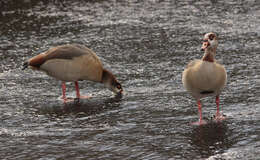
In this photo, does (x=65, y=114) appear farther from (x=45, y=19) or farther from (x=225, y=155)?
(x=45, y=19)

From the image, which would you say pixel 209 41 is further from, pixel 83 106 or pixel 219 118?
pixel 83 106

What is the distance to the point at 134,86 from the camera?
9414 millimetres

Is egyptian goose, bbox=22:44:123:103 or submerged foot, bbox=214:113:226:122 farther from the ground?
egyptian goose, bbox=22:44:123:103

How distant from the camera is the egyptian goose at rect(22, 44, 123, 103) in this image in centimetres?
888

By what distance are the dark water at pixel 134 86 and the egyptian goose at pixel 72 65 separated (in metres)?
0.32

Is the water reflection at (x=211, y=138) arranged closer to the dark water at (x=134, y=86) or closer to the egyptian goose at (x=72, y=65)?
the dark water at (x=134, y=86)

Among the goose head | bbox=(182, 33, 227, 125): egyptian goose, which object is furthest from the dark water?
the goose head

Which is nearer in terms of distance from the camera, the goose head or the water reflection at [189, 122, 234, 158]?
the water reflection at [189, 122, 234, 158]

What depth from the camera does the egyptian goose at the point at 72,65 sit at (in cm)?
888

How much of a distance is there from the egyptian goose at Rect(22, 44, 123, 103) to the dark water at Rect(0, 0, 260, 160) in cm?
32

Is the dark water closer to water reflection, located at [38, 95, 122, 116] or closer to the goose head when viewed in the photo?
water reflection, located at [38, 95, 122, 116]

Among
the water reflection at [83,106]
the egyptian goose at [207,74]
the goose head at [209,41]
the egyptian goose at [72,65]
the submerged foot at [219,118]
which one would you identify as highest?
the goose head at [209,41]

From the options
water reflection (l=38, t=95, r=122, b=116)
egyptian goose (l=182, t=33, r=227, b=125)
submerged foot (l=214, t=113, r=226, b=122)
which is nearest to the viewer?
egyptian goose (l=182, t=33, r=227, b=125)

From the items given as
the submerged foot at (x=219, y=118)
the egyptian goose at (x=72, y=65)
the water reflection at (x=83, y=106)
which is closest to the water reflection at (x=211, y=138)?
the submerged foot at (x=219, y=118)
